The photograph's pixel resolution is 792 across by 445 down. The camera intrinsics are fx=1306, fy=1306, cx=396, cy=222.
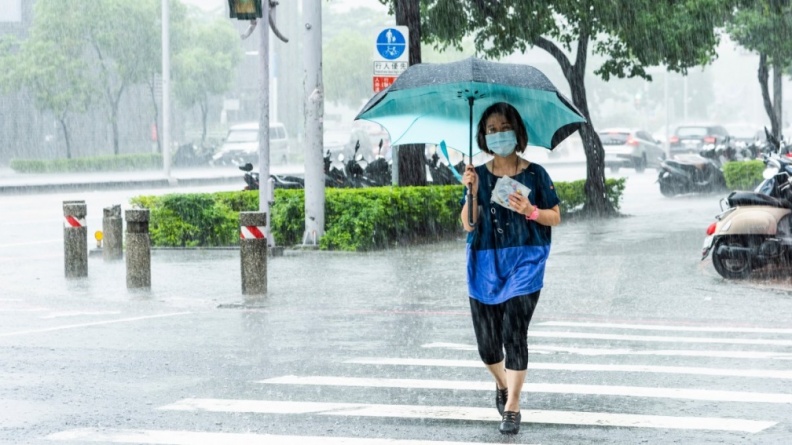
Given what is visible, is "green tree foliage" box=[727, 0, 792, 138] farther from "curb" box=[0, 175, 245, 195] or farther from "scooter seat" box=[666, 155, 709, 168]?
"curb" box=[0, 175, 245, 195]

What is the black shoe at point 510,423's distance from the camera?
6.92 metres

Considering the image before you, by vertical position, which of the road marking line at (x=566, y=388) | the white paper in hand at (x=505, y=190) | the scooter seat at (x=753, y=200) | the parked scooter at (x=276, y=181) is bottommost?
the road marking line at (x=566, y=388)

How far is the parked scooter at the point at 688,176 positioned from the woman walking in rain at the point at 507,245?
2836cm

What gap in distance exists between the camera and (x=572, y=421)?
7266mm

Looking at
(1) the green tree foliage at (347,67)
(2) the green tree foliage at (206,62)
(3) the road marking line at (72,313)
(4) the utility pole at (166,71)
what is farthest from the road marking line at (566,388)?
(1) the green tree foliage at (347,67)

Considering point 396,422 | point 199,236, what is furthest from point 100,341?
point 199,236

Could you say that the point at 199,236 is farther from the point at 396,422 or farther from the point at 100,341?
the point at 396,422

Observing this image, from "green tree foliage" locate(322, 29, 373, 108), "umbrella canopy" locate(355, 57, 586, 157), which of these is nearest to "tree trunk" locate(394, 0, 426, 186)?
"umbrella canopy" locate(355, 57, 586, 157)

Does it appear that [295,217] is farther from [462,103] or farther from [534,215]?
[534,215]

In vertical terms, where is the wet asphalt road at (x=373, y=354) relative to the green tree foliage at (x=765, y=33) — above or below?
below

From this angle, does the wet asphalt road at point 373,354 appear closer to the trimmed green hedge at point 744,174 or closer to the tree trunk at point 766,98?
the trimmed green hedge at point 744,174

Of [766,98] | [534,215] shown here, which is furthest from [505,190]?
[766,98]

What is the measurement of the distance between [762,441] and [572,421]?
1053 mm

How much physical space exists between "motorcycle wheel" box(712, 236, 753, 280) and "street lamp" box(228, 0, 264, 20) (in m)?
6.29
